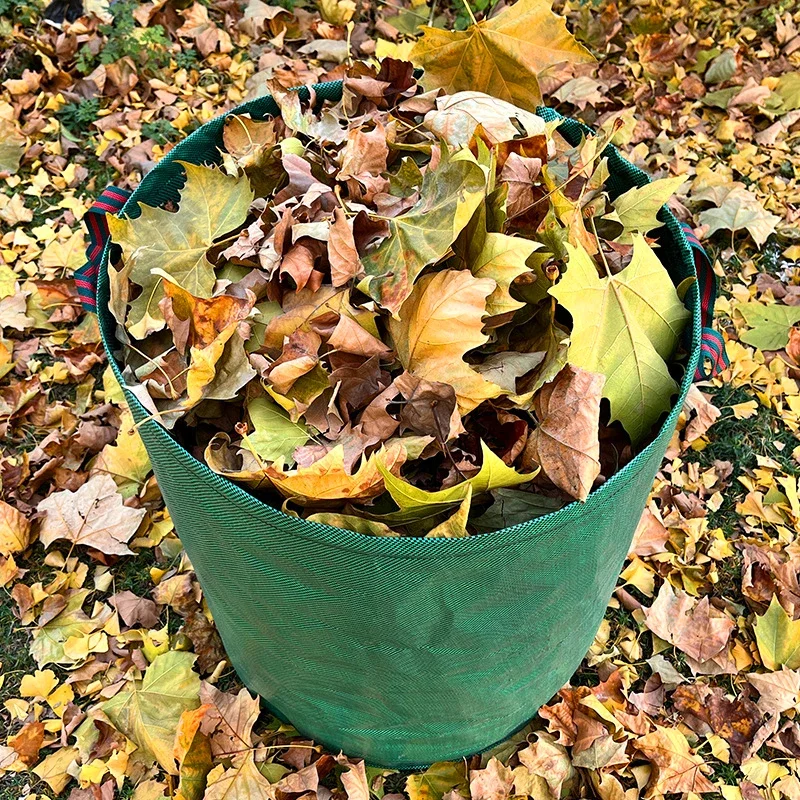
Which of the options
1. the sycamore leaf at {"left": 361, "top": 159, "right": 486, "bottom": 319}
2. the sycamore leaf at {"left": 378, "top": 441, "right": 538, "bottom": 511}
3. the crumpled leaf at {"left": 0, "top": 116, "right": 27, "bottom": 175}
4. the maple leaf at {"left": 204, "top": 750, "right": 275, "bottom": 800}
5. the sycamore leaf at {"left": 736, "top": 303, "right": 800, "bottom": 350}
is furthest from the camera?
the crumpled leaf at {"left": 0, "top": 116, "right": 27, "bottom": 175}

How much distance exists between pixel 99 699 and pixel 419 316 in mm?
1085

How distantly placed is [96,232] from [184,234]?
0.17 m

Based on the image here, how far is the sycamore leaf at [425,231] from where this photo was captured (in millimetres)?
913

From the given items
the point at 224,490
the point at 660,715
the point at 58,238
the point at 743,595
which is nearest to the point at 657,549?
the point at 743,595

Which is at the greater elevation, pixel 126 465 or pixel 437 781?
pixel 126 465

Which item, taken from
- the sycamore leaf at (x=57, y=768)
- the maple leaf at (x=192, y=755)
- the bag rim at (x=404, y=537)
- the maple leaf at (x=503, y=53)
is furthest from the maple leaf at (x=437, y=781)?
the maple leaf at (x=503, y=53)

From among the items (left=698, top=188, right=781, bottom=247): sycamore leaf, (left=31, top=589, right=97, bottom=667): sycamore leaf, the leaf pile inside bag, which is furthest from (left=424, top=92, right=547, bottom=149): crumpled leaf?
(left=698, top=188, right=781, bottom=247): sycamore leaf

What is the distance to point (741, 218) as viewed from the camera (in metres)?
2.24

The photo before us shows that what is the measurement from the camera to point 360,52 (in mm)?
2689

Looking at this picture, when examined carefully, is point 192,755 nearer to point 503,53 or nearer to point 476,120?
point 476,120

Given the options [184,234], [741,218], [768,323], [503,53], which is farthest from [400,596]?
[741,218]

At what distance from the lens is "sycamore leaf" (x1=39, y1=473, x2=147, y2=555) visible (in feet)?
5.58

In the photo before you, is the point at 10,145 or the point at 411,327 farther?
the point at 10,145

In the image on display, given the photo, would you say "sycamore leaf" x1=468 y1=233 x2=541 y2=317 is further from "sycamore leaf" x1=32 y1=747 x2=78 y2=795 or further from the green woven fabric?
"sycamore leaf" x1=32 y1=747 x2=78 y2=795
